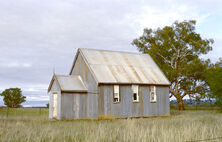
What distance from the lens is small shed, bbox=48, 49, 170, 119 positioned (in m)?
23.4

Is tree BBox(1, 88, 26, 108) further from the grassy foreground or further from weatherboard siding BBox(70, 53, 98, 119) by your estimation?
the grassy foreground

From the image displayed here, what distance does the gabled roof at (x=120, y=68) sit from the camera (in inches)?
968

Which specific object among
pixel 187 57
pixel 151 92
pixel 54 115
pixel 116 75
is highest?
pixel 187 57

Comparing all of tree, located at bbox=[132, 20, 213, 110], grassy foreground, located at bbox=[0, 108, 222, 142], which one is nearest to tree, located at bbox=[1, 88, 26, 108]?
tree, located at bbox=[132, 20, 213, 110]

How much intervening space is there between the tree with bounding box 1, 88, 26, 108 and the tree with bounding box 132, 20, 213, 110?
37432mm

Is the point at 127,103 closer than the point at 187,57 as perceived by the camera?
Yes

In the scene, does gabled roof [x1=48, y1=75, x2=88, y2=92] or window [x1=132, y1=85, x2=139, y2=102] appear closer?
gabled roof [x1=48, y1=75, x2=88, y2=92]

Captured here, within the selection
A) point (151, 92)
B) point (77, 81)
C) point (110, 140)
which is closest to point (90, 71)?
point (77, 81)

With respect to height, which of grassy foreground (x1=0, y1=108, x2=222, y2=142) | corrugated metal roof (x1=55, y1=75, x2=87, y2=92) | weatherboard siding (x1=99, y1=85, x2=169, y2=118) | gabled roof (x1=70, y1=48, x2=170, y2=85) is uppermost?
gabled roof (x1=70, y1=48, x2=170, y2=85)

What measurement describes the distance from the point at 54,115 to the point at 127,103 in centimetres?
730

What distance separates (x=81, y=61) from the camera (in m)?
26.3

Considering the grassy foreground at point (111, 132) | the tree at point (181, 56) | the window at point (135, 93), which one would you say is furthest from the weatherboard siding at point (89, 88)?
the tree at point (181, 56)

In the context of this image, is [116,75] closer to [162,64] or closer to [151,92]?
[151,92]

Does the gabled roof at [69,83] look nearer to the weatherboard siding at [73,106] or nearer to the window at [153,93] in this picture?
the weatherboard siding at [73,106]
